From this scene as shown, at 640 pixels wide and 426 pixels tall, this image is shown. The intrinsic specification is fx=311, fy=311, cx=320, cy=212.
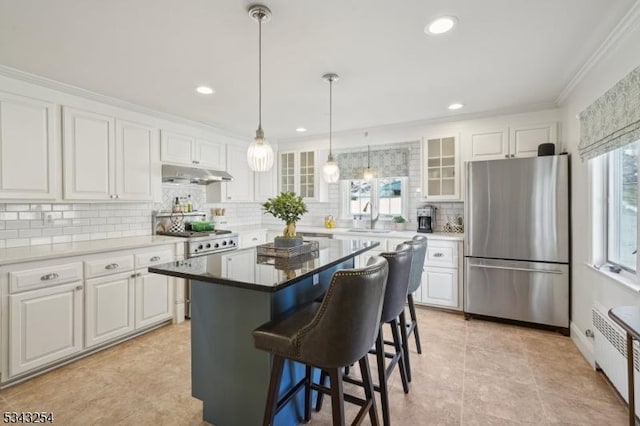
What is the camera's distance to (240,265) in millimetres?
1816

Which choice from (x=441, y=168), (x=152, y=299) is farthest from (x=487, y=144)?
(x=152, y=299)

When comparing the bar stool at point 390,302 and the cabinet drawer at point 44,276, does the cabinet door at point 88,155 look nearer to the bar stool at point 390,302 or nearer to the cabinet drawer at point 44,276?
the cabinet drawer at point 44,276

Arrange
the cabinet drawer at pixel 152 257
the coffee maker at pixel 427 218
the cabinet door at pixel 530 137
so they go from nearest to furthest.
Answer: the cabinet drawer at pixel 152 257
the cabinet door at pixel 530 137
the coffee maker at pixel 427 218

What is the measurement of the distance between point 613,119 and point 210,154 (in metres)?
4.17

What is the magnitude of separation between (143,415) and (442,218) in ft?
12.6

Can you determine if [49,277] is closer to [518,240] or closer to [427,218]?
[427,218]

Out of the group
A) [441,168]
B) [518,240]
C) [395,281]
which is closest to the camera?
[395,281]

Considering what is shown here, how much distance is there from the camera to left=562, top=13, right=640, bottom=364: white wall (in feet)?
6.55

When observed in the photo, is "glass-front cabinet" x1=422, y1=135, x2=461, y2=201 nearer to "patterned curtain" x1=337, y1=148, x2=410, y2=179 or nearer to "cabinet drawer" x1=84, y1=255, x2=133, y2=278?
"patterned curtain" x1=337, y1=148, x2=410, y2=179

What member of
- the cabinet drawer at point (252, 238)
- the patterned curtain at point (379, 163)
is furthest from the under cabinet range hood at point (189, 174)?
the patterned curtain at point (379, 163)

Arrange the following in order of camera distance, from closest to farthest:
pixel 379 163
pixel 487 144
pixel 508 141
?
pixel 508 141
pixel 487 144
pixel 379 163

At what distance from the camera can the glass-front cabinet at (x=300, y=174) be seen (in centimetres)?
509

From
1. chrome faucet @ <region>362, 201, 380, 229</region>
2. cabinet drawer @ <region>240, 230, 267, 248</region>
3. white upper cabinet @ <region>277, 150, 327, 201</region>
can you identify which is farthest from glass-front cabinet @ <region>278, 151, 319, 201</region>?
cabinet drawer @ <region>240, 230, 267, 248</region>

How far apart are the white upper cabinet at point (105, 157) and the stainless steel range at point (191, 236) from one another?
0.49 m
